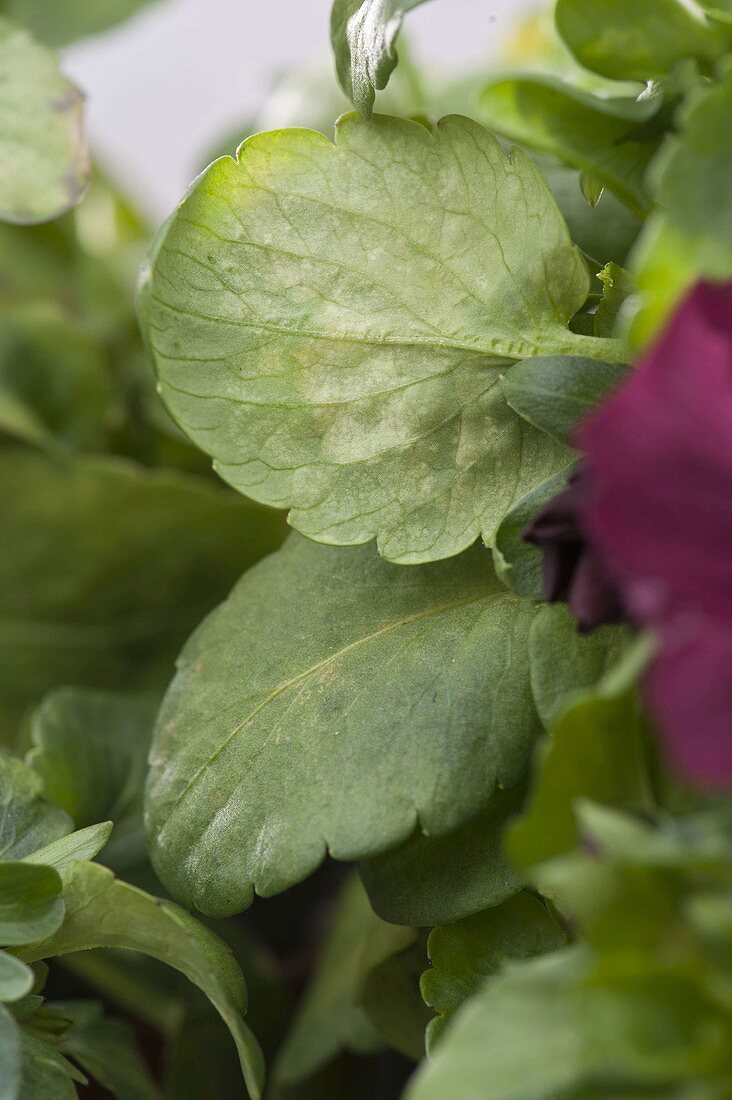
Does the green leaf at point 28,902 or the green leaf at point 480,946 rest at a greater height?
the green leaf at point 28,902

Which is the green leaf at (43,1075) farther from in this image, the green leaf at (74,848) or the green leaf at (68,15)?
the green leaf at (68,15)

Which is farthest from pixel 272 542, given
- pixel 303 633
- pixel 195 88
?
pixel 195 88

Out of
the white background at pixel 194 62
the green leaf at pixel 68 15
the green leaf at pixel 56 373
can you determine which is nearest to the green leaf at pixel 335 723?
the green leaf at pixel 56 373

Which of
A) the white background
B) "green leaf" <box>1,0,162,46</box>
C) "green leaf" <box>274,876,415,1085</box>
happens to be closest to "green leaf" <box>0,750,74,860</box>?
"green leaf" <box>274,876,415,1085</box>

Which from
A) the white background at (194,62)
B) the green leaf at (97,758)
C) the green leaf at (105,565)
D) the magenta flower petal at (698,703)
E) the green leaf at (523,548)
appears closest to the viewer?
Answer: the magenta flower petal at (698,703)

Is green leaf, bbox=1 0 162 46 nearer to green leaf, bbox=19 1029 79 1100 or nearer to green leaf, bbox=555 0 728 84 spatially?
green leaf, bbox=555 0 728 84

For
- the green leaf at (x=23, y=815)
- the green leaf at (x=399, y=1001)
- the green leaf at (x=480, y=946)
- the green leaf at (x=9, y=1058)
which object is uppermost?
the green leaf at (x=9, y=1058)

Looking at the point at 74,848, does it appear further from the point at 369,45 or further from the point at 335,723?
the point at 369,45
